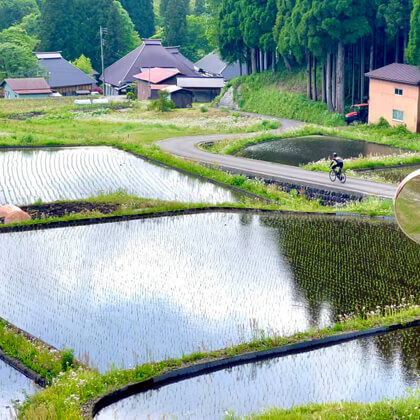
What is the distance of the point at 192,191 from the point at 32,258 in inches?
297

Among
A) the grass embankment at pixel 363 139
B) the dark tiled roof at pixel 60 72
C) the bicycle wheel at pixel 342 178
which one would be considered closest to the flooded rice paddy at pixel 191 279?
the bicycle wheel at pixel 342 178

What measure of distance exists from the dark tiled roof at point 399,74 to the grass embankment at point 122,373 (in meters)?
21.7

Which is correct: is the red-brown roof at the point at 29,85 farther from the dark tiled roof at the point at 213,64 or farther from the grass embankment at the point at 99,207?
the grass embankment at the point at 99,207

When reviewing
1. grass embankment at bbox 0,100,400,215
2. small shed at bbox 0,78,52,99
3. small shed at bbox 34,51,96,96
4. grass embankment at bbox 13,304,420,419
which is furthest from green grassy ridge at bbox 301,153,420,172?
small shed at bbox 34,51,96,96

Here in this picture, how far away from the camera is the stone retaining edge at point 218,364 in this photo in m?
9.00

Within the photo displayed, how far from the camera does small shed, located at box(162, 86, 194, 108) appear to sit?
46.5 meters

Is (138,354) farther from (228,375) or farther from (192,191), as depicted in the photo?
(192,191)

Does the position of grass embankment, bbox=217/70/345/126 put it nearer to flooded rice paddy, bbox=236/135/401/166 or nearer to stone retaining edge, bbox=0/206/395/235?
flooded rice paddy, bbox=236/135/401/166

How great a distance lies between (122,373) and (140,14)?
7058cm

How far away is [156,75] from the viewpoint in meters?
52.2

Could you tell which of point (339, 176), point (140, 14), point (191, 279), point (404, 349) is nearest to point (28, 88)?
point (140, 14)

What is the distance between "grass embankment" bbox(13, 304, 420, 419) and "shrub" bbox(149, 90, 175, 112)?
109 ft

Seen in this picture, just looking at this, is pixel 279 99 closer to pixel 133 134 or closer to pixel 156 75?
pixel 133 134

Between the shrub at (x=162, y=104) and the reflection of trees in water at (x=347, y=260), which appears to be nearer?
the reflection of trees in water at (x=347, y=260)
